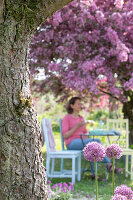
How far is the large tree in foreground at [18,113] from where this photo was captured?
6.17ft

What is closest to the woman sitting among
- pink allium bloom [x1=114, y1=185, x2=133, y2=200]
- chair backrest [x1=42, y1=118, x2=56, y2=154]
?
chair backrest [x1=42, y1=118, x2=56, y2=154]

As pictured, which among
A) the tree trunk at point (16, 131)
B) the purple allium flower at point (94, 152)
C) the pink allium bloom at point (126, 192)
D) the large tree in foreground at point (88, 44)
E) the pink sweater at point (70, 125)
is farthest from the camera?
the large tree in foreground at point (88, 44)

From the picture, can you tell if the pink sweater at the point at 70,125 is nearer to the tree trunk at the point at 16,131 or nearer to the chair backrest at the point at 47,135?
the chair backrest at the point at 47,135

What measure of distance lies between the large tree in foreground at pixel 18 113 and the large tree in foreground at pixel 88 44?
397 cm

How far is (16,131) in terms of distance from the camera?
1.90m

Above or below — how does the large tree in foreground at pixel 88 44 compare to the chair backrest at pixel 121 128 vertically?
above

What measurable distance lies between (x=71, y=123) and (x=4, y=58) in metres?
3.71

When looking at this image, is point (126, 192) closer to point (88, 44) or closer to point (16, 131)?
point (16, 131)

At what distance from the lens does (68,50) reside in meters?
6.26

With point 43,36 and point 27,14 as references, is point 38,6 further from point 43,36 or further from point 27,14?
point 43,36

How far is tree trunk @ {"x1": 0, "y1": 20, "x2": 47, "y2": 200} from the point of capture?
1.88 metres

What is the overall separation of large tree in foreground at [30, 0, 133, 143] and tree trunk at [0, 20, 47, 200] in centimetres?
402

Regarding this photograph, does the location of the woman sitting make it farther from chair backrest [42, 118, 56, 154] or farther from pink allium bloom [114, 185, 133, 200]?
pink allium bloom [114, 185, 133, 200]

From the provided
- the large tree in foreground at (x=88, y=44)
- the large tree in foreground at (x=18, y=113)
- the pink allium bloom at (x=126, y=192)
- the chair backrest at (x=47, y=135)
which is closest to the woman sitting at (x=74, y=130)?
the chair backrest at (x=47, y=135)
